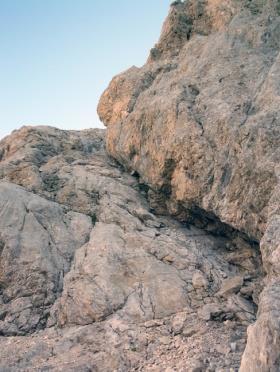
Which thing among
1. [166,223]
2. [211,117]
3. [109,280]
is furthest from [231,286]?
[211,117]

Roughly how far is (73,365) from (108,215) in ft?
39.4

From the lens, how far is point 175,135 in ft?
89.2

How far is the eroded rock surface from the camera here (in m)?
18.7

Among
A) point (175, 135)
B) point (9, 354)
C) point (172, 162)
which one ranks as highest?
point (175, 135)

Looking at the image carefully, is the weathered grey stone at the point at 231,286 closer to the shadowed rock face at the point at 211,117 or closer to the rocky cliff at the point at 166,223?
the rocky cliff at the point at 166,223

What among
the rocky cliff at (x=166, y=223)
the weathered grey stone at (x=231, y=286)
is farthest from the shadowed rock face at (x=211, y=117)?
the weathered grey stone at (x=231, y=286)

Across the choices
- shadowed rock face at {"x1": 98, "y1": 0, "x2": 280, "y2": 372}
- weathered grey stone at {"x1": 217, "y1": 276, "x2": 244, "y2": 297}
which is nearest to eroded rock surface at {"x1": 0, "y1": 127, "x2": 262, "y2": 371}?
weathered grey stone at {"x1": 217, "y1": 276, "x2": 244, "y2": 297}

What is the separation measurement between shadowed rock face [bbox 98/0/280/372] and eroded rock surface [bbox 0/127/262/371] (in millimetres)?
2969

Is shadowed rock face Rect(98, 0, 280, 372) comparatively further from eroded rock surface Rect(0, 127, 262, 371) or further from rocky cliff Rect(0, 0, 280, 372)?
eroded rock surface Rect(0, 127, 262, 371)

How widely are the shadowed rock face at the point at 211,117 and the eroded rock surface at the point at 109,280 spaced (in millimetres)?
2969

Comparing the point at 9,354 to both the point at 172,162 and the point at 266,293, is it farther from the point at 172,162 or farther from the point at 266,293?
the point at 172,162

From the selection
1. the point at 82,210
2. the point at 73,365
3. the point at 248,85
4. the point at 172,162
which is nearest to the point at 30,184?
the point at 82,210

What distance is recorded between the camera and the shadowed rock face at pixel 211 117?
22531mm

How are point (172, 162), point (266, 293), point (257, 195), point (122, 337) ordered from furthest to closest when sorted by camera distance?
point (172, 162), point (257, 195), point (122, 337), point (266, 293)
